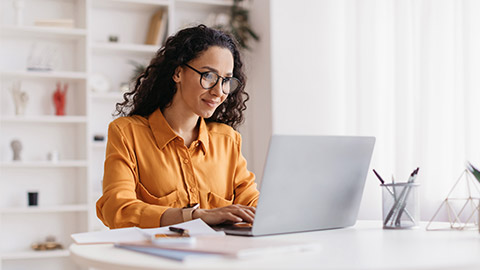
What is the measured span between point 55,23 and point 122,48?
47 centimetres

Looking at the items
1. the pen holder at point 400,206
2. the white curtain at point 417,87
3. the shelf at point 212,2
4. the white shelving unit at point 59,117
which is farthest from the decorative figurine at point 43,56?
the pen holder at point 400,206

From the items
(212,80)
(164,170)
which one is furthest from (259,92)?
(164,170)

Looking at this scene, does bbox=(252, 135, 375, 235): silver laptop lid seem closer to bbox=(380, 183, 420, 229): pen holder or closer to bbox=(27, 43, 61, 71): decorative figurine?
bbox=(380, 183, 420, 229): pen holder

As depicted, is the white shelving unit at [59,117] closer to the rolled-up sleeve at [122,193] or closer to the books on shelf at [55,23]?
the books on shelf at [55,23]

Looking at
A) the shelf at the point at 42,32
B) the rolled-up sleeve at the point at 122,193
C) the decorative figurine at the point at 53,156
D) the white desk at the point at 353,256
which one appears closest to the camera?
the white desk at the point at 353,256

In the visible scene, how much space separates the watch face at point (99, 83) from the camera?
3949 mm

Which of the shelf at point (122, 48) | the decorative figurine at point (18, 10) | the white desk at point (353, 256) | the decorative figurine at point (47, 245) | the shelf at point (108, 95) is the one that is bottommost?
the decorative figurine at point (47, 245)

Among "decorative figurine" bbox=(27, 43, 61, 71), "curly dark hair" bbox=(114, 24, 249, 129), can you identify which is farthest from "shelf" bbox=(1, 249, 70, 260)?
"curly dark hair" bbox=(114, 24, 249, 129)

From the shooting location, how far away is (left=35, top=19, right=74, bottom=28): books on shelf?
12.4 feet

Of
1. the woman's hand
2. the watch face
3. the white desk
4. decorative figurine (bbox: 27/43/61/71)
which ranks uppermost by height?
decorative figurine (bbox: 27/43/61/71)

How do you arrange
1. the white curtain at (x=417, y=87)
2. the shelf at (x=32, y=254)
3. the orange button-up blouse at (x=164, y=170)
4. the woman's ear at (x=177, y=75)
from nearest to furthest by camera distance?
the orange button-up blouse at (x=164, y=170) < the woman's ear at (x=177, y=75) < the white curtain at (x=417, y=87) < the shelf at (x=32, y=254)

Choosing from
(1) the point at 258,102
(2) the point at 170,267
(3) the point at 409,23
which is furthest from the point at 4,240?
(2) the point at 170,267

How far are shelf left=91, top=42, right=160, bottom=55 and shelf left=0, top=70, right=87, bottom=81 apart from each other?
0.74 ft

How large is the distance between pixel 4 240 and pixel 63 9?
64.5 inches
